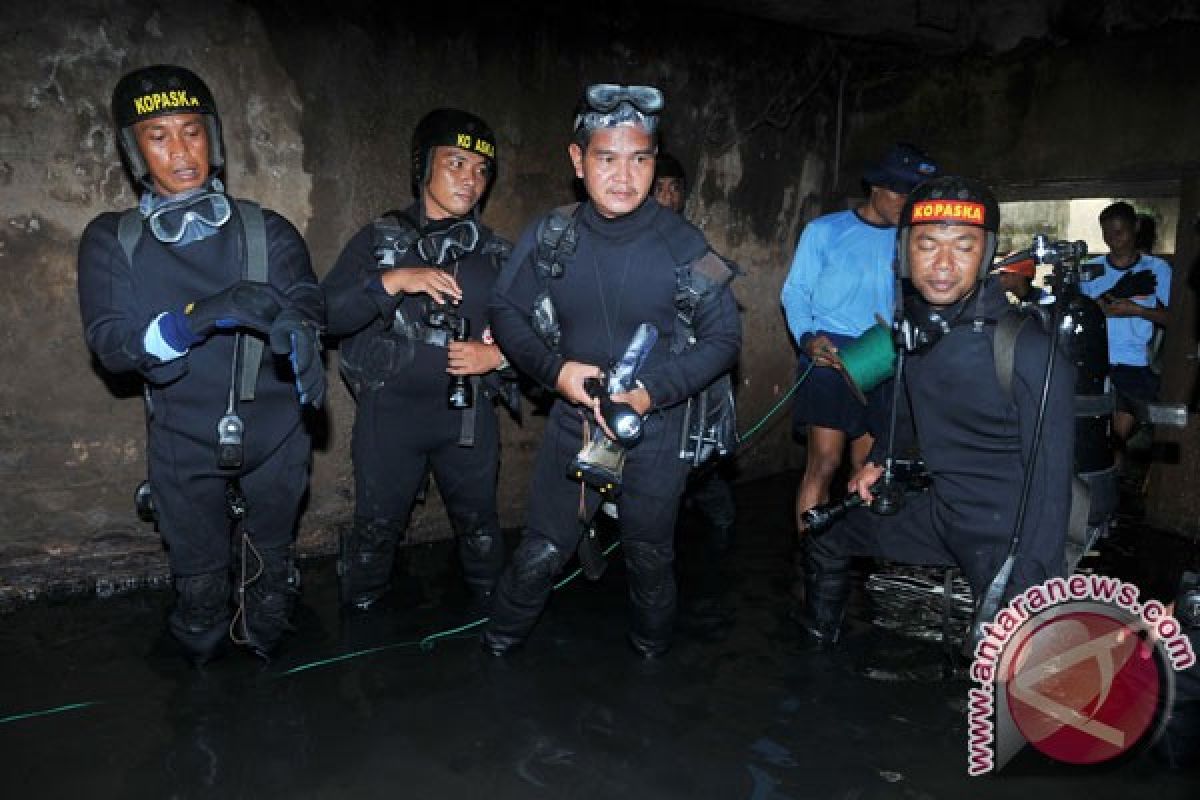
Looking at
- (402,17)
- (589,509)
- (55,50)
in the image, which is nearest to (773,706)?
(589,509)

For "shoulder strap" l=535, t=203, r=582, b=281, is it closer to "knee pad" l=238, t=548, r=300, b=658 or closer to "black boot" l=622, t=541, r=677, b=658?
"black boot" l=622, t=541, r=677, b=658

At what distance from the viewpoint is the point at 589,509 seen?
375 cm

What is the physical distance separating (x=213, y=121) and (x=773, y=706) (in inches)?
132

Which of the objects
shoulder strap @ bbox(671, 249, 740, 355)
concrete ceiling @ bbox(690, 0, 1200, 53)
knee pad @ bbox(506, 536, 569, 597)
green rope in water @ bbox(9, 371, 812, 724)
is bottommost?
green rope in water @ bbox(9, 371, 812, 724)

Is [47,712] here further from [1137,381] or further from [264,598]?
[1137,381]

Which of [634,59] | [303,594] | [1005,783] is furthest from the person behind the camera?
[634,59]

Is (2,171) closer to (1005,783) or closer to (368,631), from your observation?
(368,631)

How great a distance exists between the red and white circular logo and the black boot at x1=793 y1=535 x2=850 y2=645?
35.4 inches

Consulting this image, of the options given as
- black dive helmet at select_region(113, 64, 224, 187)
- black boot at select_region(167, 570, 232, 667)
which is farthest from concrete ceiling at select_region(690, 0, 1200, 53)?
black boot at select_region(167, 570, 232, 667)

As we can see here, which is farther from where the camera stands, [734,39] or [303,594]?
[734,39]

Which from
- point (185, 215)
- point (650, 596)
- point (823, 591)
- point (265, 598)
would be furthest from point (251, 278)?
point (823, 591)

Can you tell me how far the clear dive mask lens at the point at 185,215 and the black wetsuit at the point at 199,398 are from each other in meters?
0.07

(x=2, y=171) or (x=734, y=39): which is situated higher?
(x=734, y=39)

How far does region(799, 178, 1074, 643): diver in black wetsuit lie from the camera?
3104mm
